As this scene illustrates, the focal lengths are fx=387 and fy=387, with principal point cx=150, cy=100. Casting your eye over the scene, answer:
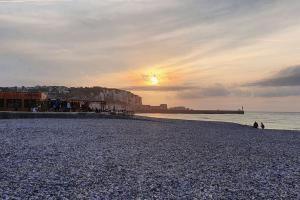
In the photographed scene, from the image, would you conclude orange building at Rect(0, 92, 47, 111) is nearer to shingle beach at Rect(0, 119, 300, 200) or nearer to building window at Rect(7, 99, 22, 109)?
building window at Rect(7, 99, 22, 109)

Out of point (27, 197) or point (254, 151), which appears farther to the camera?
point (254, 151)

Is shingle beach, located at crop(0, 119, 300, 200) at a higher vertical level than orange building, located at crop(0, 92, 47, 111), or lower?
lower

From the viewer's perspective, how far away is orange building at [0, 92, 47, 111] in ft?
281

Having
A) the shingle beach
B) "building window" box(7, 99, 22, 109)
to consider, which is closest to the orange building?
"building window" box(7, 99, 22, 109)

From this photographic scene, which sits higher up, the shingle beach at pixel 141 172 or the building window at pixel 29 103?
the building window at pixel 29 103

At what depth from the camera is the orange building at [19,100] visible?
281 feet

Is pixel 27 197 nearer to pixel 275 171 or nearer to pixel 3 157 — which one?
pixel 3 157

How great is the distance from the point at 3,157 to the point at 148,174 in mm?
8756

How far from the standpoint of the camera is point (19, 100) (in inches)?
3420

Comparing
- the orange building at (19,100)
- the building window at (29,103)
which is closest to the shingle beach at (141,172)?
the orange building at (19,100)

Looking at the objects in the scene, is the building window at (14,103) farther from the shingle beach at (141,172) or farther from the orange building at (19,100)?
the shingle beach at (141,172)

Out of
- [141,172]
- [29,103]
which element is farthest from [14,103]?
[141,172]

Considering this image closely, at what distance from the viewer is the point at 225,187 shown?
16.0 meters

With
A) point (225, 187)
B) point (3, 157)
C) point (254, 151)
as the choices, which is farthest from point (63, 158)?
point (254, 151)
